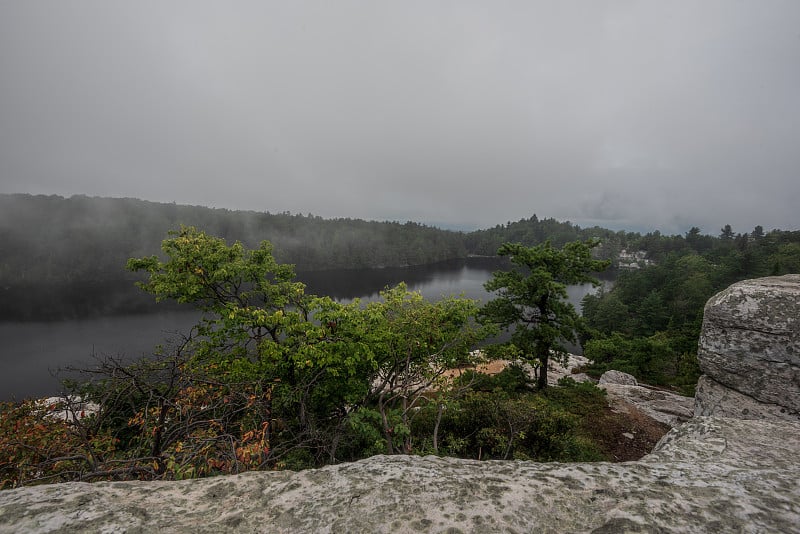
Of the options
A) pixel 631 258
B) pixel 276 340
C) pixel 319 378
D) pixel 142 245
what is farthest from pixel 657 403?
pixel 142 245

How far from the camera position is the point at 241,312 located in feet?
31.2

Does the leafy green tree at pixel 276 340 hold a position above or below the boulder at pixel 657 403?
above

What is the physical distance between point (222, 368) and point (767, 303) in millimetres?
13480

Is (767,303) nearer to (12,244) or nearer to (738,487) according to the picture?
(738,487)

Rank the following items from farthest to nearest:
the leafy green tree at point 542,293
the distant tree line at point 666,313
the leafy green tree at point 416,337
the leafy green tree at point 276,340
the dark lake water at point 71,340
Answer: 1. the dark lake water at point 71,340
2. the distant tree line at point 666,313
3. the leafy green tree at point 542,293
4. the leafy green tree at point 416,337
5. the leafy green tree at point 276,340

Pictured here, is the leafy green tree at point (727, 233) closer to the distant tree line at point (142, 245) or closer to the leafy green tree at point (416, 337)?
the distant tree line at point (142, 245)

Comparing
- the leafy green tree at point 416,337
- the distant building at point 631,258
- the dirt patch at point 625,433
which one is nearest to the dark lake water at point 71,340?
the leafy green tree at point 416,337

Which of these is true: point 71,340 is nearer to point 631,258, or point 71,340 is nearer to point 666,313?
point 666,313

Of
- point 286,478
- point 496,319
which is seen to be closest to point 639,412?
point 496,319

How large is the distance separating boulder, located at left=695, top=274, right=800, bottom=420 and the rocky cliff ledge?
619 centimetres

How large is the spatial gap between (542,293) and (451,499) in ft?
42.8

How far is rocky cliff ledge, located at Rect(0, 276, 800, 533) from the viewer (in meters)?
1.63

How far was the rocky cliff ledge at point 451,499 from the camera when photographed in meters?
1.63

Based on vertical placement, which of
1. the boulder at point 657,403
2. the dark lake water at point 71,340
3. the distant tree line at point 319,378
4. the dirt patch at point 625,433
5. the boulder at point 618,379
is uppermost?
the distant tree line at point 319,378
